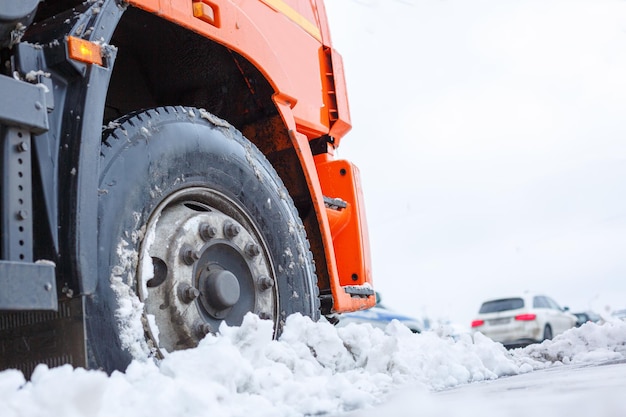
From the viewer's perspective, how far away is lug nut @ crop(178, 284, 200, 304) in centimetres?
264

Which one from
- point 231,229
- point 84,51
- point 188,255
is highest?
point 84,51

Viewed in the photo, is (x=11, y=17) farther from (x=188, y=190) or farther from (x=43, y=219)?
(x=188, y=190)

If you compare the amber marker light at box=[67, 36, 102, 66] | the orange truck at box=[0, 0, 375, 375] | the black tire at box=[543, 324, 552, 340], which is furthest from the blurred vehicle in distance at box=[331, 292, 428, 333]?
the amber marker light at box=[67, 36, 102, 66]

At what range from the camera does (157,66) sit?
135 inches

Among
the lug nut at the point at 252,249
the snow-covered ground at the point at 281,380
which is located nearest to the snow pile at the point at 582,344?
the snow-covered ground at the point at 281,380

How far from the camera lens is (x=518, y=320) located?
53.5 feet

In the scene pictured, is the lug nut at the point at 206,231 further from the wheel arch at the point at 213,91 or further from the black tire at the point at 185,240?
the wheel arch at the point at 213,91

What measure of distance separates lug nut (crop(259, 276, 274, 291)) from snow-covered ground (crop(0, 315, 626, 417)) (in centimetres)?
17

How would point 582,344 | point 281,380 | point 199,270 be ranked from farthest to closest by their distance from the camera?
point 582,344 < point 199,270 < point 281,380

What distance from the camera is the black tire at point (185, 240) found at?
7.82ft

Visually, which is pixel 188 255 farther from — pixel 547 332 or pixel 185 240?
pixel 547 332

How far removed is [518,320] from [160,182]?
48.4ft

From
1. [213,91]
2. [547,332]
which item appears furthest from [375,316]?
[213,91]

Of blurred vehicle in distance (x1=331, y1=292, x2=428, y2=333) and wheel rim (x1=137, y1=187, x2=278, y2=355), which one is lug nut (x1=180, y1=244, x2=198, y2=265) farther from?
blurred vehicle in distance (x1=331, y1=292, x2=428, y2=333)
